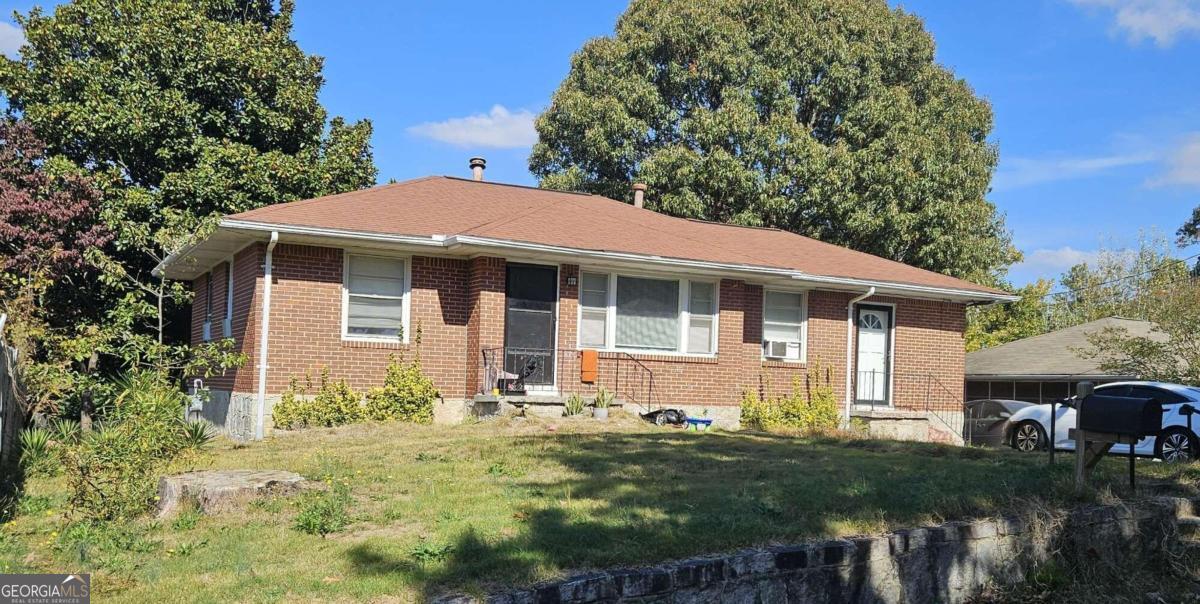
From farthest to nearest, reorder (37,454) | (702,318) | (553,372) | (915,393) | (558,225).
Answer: (915,393)
(702,318)
(558,225)
(553,372)
(37,454)

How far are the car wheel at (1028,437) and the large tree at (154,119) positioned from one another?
15962 mm

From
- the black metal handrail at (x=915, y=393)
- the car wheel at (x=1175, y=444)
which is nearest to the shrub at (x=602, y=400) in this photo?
the black metal handrail at (x=915, y=393)

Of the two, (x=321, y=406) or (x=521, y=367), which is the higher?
(x=521, y=367)

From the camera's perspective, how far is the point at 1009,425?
675 inches

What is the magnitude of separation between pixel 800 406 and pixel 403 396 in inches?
289

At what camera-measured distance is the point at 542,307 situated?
52.0ft

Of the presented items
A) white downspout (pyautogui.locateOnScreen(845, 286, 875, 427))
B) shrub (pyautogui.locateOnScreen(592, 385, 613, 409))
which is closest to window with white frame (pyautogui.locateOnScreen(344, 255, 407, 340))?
shrub (pyautogui.locateOnScreen(592, 385, 613, 409))

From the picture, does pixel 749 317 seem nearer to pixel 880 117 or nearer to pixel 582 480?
pixel 582 480

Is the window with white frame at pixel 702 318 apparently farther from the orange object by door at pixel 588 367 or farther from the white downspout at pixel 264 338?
the white downspout at pixel 264 338

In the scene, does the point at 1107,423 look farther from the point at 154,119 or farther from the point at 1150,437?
the point at 154,119

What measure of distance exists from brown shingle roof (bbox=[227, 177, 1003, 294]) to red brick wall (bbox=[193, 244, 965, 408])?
569 mm

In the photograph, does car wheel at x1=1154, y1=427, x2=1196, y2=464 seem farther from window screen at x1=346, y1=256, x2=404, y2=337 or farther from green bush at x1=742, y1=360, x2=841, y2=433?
window screen at x1=346, y1=256, x2=404, y2=337

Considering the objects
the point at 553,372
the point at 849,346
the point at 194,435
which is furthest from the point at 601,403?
the point at 194,435

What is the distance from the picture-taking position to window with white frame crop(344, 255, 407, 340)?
1517cm
